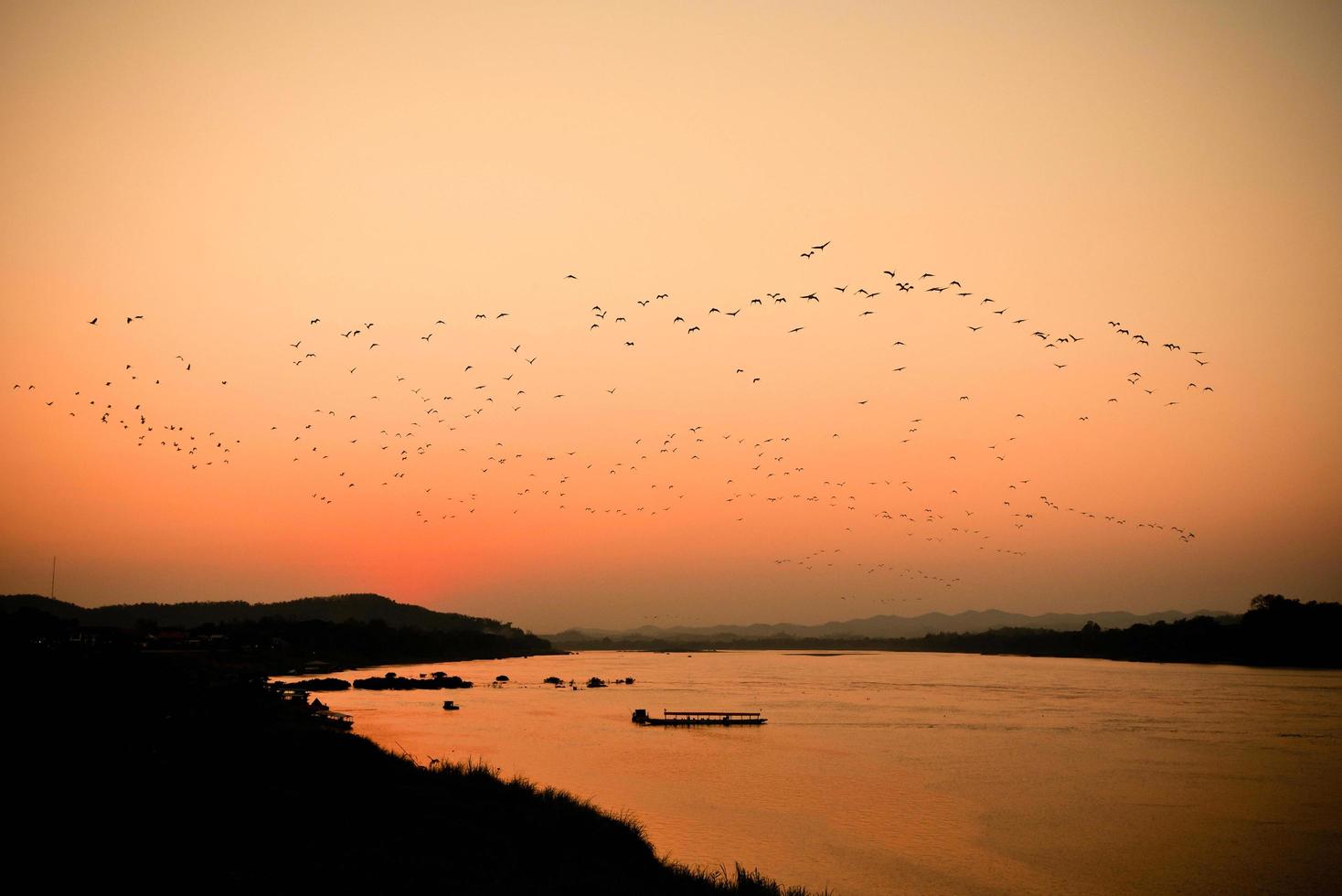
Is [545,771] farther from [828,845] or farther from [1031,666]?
[1031,666]

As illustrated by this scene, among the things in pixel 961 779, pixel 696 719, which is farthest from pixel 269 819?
pixel 696 719

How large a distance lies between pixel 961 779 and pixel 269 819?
41.6 metres

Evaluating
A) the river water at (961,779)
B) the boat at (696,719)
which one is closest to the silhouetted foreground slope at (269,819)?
the river water at (961,779)

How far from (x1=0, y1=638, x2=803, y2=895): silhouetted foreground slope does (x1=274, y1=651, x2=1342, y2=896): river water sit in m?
8.39

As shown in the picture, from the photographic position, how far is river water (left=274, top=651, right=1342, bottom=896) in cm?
3534

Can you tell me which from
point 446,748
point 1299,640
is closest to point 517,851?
point 446,748

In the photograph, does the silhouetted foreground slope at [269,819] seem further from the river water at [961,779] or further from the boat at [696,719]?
the boat at [696,719]

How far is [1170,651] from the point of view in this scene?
184625 mm

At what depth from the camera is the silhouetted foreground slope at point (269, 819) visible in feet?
62.5

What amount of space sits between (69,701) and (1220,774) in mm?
59306

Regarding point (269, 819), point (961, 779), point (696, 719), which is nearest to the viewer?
point (269, 819)

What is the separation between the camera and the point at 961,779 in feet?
178

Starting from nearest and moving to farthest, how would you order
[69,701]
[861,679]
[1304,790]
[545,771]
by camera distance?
[69,701], [1304,790], [545,771], [861,679]

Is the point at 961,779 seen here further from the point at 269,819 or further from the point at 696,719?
the point at 269,819
